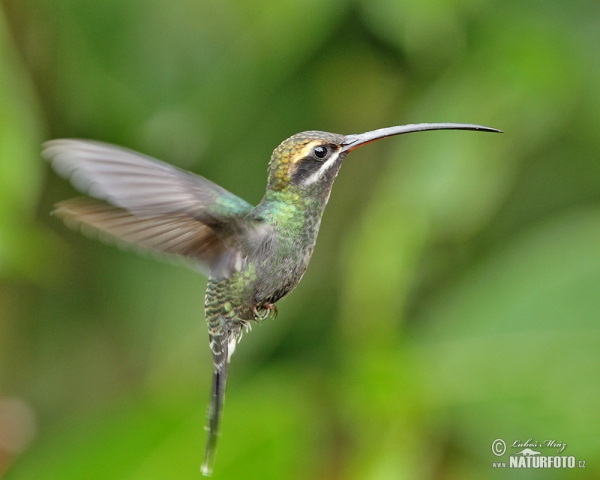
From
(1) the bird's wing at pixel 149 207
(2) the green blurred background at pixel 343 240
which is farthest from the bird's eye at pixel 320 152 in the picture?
(2) the green blurred background at pixel 343 240

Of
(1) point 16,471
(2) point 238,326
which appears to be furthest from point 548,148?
(1) point 16,471

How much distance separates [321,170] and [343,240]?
1.24m

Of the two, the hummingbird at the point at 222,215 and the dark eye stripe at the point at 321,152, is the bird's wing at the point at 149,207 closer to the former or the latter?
the hummingbird at the point at 222,215

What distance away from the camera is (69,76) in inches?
75.4

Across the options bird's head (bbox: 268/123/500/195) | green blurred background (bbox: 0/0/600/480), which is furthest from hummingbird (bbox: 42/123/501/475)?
green blurred background (bbox: 0/0/600/480)

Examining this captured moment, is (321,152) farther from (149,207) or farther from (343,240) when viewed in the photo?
(343,240)

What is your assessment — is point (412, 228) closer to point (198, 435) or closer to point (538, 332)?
point (538, 332)

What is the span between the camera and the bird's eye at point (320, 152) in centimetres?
94

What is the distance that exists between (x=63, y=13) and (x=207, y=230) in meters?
1.15

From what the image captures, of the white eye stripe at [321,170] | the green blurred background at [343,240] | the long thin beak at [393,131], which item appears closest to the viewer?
the long thin beak at [393,131]

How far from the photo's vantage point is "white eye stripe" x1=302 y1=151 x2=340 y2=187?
937mm

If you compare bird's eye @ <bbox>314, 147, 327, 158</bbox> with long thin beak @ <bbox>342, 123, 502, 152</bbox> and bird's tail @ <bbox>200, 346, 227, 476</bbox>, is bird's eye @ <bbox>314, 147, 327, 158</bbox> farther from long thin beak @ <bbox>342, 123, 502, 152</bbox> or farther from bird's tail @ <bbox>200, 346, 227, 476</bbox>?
bird's tail @ <bbox>200, 346, 227, 476</bbox>

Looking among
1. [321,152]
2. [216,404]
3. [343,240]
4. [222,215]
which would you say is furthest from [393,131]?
[343,240]

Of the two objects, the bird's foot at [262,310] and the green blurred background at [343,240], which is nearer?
the bird's foot at [262,310]
